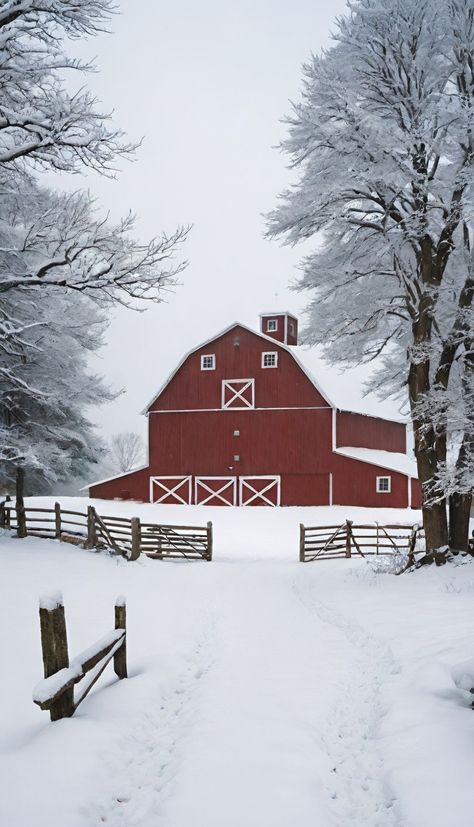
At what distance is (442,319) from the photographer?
1361cm

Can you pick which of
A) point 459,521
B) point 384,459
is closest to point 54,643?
point 459,521

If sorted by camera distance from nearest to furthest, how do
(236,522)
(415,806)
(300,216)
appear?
(415,806)
(300,216)
(236,522)

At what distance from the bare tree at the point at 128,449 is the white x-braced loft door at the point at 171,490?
95.7 feet

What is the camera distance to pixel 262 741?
17.4 ft

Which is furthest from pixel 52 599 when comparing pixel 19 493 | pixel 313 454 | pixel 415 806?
pixel 313 454

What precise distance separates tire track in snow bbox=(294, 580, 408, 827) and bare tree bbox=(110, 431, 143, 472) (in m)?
53.9

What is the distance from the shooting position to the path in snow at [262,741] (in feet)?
14.2

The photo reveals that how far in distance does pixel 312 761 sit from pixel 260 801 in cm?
80

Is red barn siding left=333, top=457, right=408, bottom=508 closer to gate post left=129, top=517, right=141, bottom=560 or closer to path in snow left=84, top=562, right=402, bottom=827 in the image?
gate post left=129, top=517, right=141, bottom=560

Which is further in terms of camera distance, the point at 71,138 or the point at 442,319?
the point at 442,319

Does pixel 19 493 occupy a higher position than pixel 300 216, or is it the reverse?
pixel 300 216

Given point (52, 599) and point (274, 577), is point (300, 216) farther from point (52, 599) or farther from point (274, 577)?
point (52, 599)

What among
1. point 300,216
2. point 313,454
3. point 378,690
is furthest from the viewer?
point 313,454

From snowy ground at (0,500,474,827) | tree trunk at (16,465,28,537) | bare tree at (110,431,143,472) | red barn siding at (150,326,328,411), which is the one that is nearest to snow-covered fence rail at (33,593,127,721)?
snowy ground at (0,500,474,827)
